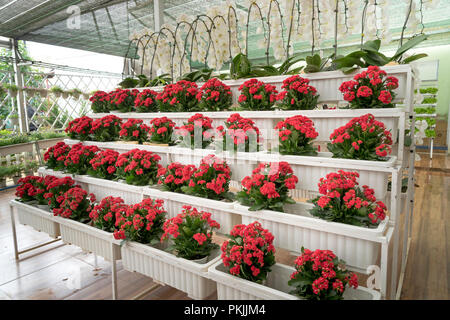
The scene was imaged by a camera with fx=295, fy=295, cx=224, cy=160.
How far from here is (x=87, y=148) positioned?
282 centimetres

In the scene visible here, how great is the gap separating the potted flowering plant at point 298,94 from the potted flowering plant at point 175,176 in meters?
0.85

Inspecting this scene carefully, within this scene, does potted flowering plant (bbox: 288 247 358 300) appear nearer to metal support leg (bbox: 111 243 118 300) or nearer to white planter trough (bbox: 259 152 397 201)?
white planter trough (bbox: 259 152 397 201)

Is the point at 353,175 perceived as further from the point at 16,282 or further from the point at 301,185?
the point at 16,282

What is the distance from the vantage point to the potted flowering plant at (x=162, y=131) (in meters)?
2.53


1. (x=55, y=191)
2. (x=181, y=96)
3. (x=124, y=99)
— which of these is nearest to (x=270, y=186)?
(x=181, y=96)

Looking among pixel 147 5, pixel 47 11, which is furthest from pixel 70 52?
pixel 147 5

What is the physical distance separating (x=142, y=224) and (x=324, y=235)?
3.64ft

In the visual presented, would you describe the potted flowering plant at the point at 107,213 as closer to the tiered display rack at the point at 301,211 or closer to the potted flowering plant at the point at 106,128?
the tiered display rack at the point at 301,211

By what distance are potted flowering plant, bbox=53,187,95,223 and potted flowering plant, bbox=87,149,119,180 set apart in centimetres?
24

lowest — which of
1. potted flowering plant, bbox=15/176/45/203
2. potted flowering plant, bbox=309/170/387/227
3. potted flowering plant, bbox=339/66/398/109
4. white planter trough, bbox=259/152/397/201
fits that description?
potted flowering plant, bbox=15/176/45/203

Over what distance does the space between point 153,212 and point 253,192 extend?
26.6 inches

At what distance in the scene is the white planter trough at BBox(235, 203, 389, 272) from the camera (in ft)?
4.83

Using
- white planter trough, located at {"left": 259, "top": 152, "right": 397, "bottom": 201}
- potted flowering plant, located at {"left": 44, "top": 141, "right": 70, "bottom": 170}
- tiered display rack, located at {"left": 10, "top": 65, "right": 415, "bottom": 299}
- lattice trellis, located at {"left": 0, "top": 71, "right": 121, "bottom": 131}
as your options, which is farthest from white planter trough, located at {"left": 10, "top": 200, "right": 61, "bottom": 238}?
lattice trellis, located at {"left": 0, "top": 71, "right": 121, "bottom": 131}

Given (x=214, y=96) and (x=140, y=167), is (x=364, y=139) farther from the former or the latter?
(x=140, y=167)
